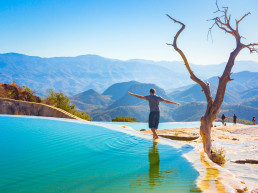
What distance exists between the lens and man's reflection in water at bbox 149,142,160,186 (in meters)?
3.56

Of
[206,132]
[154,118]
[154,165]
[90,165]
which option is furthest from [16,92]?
[154,165]

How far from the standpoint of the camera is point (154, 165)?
4.31 meters

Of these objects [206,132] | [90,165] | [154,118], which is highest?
[154,118]

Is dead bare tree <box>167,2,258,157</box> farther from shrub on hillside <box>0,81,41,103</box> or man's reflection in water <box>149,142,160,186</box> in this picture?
shrub on hillside <box>0,81,41,103</box>

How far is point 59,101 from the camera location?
22.0 metres

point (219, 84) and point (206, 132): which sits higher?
point (219, 84)

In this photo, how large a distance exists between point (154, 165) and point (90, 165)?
1110 millimetres

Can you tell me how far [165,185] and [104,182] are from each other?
83cm

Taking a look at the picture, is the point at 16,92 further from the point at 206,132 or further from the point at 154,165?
the point at 154,165

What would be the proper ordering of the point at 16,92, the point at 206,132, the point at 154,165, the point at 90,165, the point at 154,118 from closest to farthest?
1. the point at 90,165
2. the point at 154,165
3. the point at 206,132
4. the point at 154,118
5. the point at 16,92

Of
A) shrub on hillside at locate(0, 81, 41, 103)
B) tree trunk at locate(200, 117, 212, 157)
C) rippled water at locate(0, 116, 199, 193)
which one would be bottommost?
rippled water at locate(0, 116, 199, 193)

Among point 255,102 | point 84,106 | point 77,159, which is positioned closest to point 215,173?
point 77,159

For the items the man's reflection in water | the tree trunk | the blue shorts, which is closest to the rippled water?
the man's reflection in water

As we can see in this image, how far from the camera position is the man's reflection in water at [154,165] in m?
3.56
